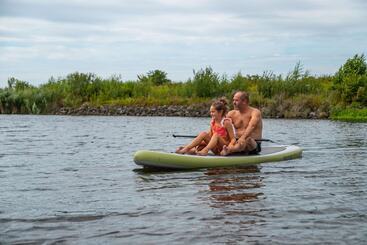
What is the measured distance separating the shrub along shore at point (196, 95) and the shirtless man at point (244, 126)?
2261 centimetres

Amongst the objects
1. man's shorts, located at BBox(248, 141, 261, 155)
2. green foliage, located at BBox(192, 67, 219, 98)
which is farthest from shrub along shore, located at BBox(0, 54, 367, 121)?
man's shorts, located at BBox(248, 141, 261, 155)

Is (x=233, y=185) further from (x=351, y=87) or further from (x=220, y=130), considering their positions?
(x=351, y=87)

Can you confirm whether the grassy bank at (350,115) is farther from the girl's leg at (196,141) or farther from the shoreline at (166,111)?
the girl's leg at (196,141)

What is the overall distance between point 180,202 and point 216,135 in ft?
12.3

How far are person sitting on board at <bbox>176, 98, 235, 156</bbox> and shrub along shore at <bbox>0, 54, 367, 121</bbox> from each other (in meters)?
23.2

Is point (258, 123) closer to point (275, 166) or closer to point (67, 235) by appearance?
point (275, 166)

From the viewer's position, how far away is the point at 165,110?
134ft

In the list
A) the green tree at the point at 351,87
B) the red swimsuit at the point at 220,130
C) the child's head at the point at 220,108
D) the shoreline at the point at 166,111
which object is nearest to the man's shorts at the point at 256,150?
the red swimsuit at the point at 220,130

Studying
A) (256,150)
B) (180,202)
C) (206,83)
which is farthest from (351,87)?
(180,202)

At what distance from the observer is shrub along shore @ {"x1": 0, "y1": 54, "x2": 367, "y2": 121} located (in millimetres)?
35906

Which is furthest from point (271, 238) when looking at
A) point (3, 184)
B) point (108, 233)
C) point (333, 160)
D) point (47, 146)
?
point (47, 146)

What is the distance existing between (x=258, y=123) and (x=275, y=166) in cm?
92

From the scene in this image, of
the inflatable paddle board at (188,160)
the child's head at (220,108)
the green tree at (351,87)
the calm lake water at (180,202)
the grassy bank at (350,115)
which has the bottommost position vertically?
the calm lake water at (180,202)

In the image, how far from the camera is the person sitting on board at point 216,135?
36.1ft
